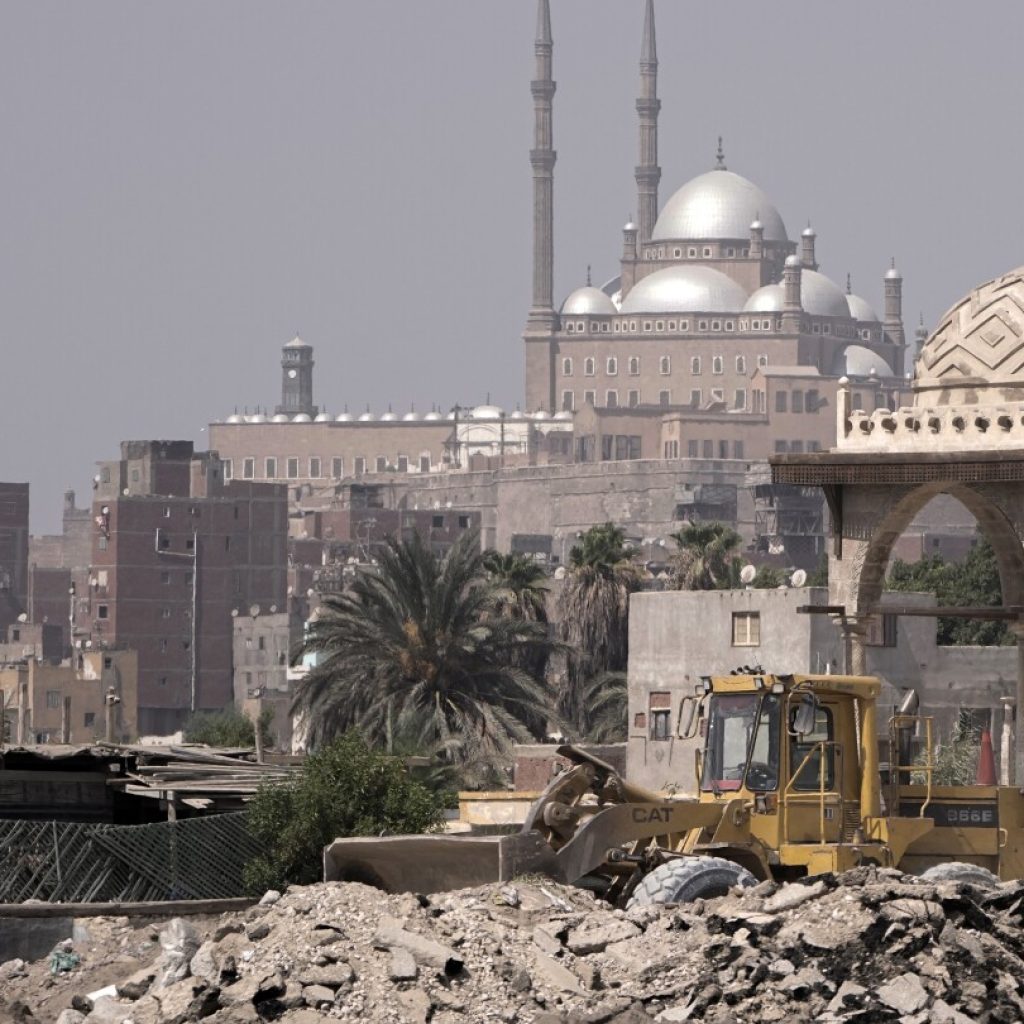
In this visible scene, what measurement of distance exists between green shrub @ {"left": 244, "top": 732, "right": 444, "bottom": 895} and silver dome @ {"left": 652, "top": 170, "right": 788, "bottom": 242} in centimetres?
16628

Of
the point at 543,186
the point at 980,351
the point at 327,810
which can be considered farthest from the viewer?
the point at 543,186

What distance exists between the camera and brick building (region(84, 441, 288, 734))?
117125 mm

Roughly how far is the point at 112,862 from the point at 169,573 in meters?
102

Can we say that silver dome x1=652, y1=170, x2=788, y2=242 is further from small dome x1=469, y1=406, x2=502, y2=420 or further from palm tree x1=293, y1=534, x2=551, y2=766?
palm tree x1=293, y1=534, x2=551, y2=766

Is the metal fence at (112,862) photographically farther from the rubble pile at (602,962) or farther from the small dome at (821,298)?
the small dome at (821,298)

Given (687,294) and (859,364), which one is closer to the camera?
(859,364)

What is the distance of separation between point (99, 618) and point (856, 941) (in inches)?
4218

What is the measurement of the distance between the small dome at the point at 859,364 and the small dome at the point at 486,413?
2222cm

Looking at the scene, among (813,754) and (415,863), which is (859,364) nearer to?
(813,754)

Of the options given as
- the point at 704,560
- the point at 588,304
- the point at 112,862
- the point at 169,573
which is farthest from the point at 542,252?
the point at 112,862

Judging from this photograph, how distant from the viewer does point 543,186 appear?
177 meters

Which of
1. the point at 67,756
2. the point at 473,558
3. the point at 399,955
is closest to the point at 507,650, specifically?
the point at 473,558

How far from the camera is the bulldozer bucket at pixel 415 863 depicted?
16.4m

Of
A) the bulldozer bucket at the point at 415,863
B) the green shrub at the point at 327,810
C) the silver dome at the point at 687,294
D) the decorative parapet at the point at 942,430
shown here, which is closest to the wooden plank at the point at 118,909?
the bulldozer bucket at the point at 415,863
